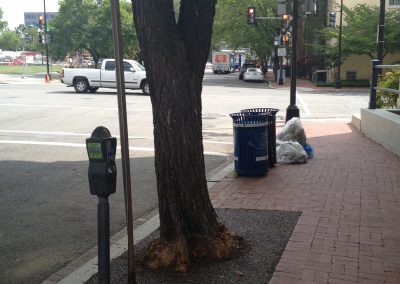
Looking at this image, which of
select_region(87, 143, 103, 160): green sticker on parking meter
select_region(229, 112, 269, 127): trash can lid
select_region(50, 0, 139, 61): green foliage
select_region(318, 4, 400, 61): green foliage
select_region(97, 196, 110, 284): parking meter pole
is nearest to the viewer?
select_region(87, 143, 103, 160): green sticker on parking meter

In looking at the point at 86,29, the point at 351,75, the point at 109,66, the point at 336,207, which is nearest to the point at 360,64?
the point at 351,75

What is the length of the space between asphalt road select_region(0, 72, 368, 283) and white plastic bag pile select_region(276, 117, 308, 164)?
48.4 inches

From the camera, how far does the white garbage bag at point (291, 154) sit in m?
8.87

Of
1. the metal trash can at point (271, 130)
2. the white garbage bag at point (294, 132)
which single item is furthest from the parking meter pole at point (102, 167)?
the white garbage bag at point (294, 132)

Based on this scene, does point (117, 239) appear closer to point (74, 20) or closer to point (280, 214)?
point (280, 214)

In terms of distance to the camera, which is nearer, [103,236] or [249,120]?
[103,236]

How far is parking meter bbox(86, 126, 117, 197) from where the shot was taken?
3207 millimetres

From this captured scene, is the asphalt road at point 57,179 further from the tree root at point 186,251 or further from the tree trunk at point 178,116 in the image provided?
the tree trunk at point 178,116

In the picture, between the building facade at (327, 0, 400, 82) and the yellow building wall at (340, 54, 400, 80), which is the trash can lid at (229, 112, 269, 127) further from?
the yellow building wall at (340, 54, 400, 80)

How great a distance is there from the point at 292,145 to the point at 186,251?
524 cm

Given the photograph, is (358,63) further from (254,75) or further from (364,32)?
(254,75)

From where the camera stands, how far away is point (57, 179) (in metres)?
8.05

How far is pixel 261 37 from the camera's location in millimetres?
46000

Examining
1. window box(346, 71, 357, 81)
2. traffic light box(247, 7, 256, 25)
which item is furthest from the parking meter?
window box(346, 71, 357, 81)
